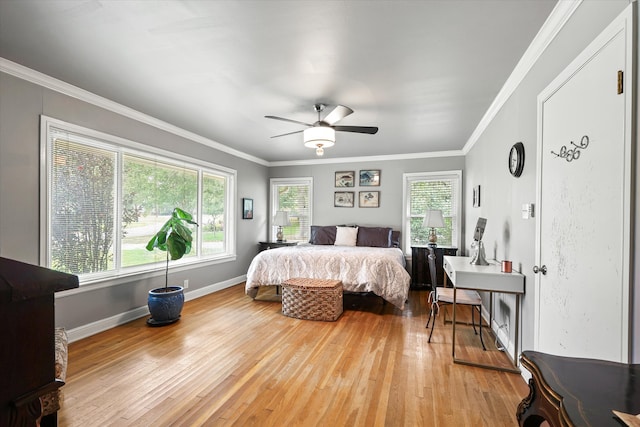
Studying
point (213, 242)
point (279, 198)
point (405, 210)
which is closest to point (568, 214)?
point (405, 210)

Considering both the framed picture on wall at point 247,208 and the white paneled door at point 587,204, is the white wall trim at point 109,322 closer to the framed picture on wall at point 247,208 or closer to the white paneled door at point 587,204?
the framed picture on wall at point 247,208

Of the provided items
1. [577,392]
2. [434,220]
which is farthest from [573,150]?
[434,220]

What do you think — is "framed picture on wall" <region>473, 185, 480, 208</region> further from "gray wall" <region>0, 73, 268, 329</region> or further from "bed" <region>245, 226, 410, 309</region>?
"gray wall" <region>0, 73, 268, 329</region>

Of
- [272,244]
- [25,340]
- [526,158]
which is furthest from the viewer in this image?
[272,244]

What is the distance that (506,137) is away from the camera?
298cm

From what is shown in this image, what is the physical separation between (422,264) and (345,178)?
2.32 metres

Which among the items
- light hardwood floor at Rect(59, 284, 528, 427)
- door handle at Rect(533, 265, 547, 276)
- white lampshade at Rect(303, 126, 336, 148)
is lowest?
light hardwood floor at Rect(59, 284, 528, 427)

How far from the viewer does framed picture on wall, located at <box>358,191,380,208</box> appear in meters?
6.10

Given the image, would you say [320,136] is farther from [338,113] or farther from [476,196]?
[476,196]

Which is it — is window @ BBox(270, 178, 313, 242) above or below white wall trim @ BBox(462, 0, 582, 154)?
below

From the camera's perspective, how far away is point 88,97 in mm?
3084

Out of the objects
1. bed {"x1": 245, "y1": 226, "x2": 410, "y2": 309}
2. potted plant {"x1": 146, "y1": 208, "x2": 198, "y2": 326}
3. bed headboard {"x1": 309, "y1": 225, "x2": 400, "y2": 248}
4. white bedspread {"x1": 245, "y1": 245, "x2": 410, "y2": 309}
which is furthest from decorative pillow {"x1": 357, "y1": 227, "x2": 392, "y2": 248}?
potted plant {"x1": 146, "y1": 208, "x2": 198, "y2": 326}

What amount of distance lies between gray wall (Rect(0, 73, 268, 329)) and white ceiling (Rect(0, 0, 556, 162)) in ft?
0.80

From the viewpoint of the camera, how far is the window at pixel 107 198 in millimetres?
2898
